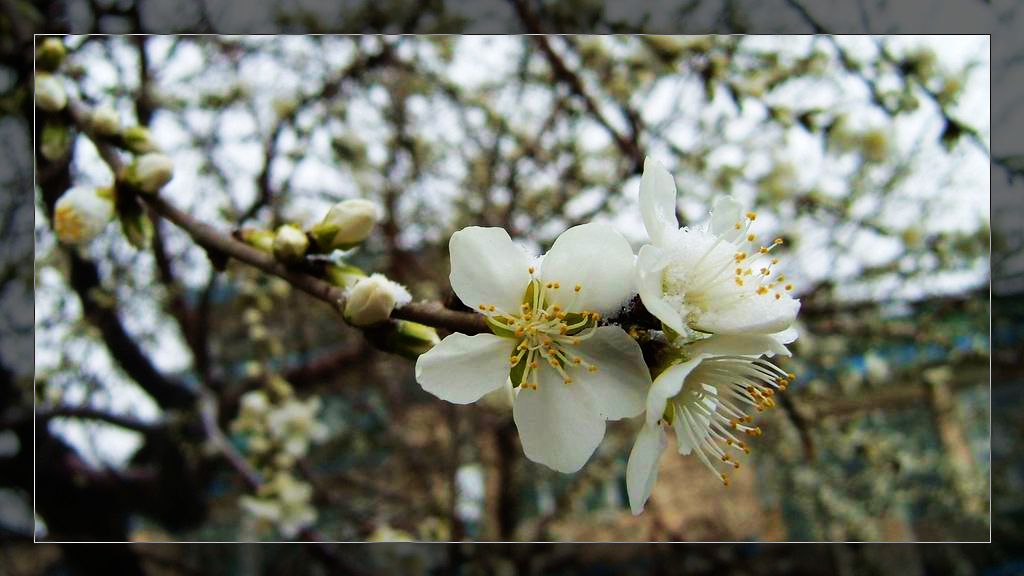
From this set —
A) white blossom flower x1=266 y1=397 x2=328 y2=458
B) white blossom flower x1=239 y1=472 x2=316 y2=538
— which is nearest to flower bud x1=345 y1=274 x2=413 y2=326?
white blossom flower x1=239 y1=472 x2=316 y2=538

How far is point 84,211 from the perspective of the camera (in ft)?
2.17

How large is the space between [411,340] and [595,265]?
0.12m

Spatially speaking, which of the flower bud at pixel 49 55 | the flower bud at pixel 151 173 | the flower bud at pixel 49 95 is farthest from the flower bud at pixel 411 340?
the flower bud at pixel 49 55

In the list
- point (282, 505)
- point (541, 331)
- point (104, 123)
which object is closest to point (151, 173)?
point (104, 123)

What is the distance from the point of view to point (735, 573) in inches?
99.8

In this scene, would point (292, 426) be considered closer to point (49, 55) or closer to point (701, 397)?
point (49, 55)

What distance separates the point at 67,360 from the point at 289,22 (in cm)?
108

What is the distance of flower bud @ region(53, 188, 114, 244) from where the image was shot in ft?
2.18

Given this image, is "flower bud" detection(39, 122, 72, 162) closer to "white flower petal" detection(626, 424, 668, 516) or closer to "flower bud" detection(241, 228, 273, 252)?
"flower bud" detection(241, 228, 273, 252)

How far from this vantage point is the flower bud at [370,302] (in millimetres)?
451

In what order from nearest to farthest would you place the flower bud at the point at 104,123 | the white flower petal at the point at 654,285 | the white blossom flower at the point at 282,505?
the white flower petal at the point at 654,285 < the flower bud at the point at 104,123 < the white blossom flower at the point at 282,505

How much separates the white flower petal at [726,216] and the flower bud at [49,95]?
0.73 metres

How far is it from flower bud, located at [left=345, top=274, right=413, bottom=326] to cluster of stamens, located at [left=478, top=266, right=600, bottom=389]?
55 millimetres

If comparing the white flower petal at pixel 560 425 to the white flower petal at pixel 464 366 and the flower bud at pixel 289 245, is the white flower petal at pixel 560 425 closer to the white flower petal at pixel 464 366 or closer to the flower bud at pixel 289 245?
the white flower petal at pixel 464 366
